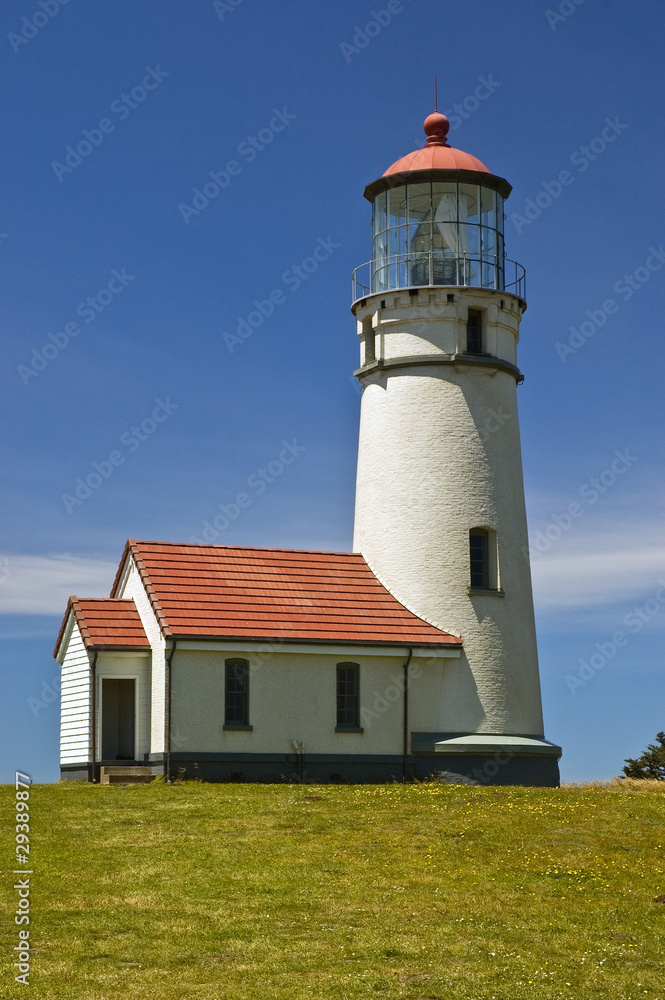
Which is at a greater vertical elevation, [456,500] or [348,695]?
[456,500]

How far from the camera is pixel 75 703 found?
102 feet

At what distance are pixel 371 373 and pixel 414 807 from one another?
12938mm

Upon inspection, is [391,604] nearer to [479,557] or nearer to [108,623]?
[479,557]

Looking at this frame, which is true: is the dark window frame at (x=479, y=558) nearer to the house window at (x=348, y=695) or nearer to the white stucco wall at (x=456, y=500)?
the white stucco wall at (x=456, y=500)

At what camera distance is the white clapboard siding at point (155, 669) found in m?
29.0

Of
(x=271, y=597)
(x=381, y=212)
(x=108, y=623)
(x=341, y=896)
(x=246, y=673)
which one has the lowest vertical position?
(x=341, y=896)

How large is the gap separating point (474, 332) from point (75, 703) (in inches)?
519

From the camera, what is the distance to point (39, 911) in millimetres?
16781

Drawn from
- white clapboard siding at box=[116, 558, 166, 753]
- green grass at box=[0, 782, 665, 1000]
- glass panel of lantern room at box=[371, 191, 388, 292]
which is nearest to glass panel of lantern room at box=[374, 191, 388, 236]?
glass panel of lantern room at box=[371, 191, 388, 292]

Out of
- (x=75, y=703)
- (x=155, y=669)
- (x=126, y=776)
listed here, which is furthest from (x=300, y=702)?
(x=75, y=703)

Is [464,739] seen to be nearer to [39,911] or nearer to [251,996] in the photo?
[39,911]

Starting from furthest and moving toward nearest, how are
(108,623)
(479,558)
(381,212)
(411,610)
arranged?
(381,212) < (479,558) < (411,610) < (108,623)

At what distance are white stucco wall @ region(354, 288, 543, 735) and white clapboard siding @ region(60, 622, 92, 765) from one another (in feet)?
24.5

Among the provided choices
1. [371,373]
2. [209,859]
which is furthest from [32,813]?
[371,373]
